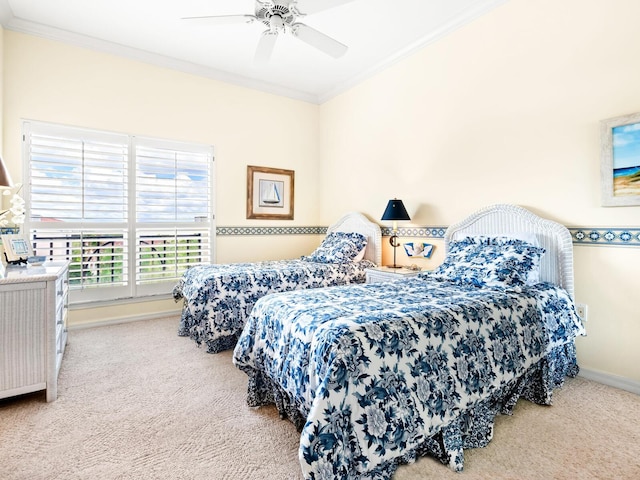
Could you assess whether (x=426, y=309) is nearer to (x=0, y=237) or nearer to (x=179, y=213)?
(x=0, y=237)

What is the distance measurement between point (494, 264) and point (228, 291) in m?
2.22

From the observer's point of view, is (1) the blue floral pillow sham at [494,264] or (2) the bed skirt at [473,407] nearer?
(2) the bed skirt at [473,407]

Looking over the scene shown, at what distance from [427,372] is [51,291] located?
228 cm

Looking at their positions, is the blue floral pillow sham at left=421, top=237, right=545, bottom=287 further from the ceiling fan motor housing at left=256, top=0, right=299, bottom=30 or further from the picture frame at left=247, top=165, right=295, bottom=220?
the picture frame at left=247, top=165, right=295, bottom=220

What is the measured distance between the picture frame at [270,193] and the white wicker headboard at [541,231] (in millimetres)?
2630

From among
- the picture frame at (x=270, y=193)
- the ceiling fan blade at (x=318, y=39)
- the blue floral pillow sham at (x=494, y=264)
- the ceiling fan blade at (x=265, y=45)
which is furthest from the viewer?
the picture frame at (x=270, y=193)

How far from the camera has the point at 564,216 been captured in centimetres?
262

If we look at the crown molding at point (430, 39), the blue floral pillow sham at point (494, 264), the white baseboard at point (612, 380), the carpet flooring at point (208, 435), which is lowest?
the carpet flooring at point (208, 435)

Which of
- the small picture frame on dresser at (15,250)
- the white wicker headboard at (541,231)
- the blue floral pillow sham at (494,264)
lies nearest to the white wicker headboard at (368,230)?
the white wicker headboard at (541,231)

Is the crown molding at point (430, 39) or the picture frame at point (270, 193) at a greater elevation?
the crown molding at point (430, 39)

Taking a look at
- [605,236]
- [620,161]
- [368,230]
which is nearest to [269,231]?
[368,230]

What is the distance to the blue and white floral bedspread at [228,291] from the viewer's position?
305cm

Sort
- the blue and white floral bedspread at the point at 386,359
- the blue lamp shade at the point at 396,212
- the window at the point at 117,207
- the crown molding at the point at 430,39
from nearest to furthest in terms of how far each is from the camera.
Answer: the blue and white floral bedspread at the point at 386,359 < the crown molding at the point at 430,39 < the window at the point at 117,207 < the blue lamp shade at the point at 396,212

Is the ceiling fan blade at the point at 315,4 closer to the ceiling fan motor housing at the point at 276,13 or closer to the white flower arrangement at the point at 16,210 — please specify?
the ceiling fan motor housing at the point at 276,13
